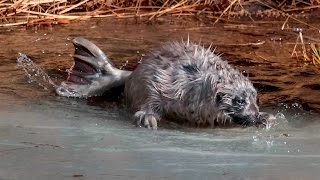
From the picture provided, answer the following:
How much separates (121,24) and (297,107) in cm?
347

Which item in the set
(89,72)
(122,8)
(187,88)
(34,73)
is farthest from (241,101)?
(122,8)

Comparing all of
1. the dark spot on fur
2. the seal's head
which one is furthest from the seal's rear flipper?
the seal's head

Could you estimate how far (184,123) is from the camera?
4926mm

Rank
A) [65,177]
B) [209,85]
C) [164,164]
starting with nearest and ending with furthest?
[65,177] < [164,164] < [209,85]

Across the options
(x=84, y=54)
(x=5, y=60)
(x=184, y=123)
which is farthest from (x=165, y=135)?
(x=5, y=60)

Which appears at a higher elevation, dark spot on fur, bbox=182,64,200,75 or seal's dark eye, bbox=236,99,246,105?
dark spot on fur, bbox=182,64,200,75

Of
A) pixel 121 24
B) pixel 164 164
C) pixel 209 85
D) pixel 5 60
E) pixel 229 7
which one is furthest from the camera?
pixel 229 7

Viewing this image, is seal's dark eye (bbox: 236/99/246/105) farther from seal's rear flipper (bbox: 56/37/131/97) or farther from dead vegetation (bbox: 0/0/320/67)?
dead vegetation (bbox: 0/0/320/67)

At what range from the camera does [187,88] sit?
16.3ft

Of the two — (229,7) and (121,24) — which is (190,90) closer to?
(121,24)

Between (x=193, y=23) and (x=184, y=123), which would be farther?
(x=193, y=23)

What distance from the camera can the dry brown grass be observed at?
838 centimetres

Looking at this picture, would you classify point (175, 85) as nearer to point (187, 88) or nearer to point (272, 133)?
point (187, 88)

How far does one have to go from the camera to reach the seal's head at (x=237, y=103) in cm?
467
